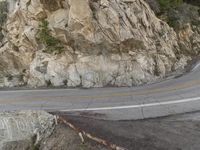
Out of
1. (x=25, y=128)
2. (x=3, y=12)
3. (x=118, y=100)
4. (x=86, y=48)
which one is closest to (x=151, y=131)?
(x=118, y=100)

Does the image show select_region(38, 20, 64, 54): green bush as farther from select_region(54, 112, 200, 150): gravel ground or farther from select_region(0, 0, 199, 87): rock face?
select_region(54, 112, 200, 150): gravel ground

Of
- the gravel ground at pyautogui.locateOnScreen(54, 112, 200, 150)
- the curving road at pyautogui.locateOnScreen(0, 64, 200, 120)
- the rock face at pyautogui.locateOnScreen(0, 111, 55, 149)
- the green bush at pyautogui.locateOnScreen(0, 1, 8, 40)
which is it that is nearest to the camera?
the gravel ground at pyautogui.locateOnScreen(54, 112, 200, 150)

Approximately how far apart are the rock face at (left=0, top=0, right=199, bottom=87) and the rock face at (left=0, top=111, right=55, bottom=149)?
226 inches

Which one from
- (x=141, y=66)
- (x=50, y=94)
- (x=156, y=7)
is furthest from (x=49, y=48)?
(x=156, y=7)

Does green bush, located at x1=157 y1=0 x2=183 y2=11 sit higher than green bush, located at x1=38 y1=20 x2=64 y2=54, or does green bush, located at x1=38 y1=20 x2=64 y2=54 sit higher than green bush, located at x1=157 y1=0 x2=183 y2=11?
green bush, located at x1=157 y1=0 x2=183 y2=11

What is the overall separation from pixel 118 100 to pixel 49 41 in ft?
22.7

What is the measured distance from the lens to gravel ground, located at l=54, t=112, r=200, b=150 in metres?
10.2

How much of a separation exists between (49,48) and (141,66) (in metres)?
5.29

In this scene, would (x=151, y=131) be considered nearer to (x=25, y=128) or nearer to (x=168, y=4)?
(x=25, y=128)

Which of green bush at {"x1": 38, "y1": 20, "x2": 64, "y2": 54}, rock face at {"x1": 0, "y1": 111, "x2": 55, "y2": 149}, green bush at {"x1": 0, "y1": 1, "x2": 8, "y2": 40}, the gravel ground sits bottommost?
rock face at {"x1": 0, "y1": 111, "x2": 55, "y2": 149}

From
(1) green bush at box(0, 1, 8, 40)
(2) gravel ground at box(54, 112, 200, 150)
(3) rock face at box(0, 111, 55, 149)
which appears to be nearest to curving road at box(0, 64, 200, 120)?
(2) gravel ground at box(54, 112, 200, 150)

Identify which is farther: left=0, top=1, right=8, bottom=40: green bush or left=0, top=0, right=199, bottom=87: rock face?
left=0, top=1, right=8, bottom=40: green bush

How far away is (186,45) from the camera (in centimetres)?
2397

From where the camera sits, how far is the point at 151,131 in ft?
36.9
